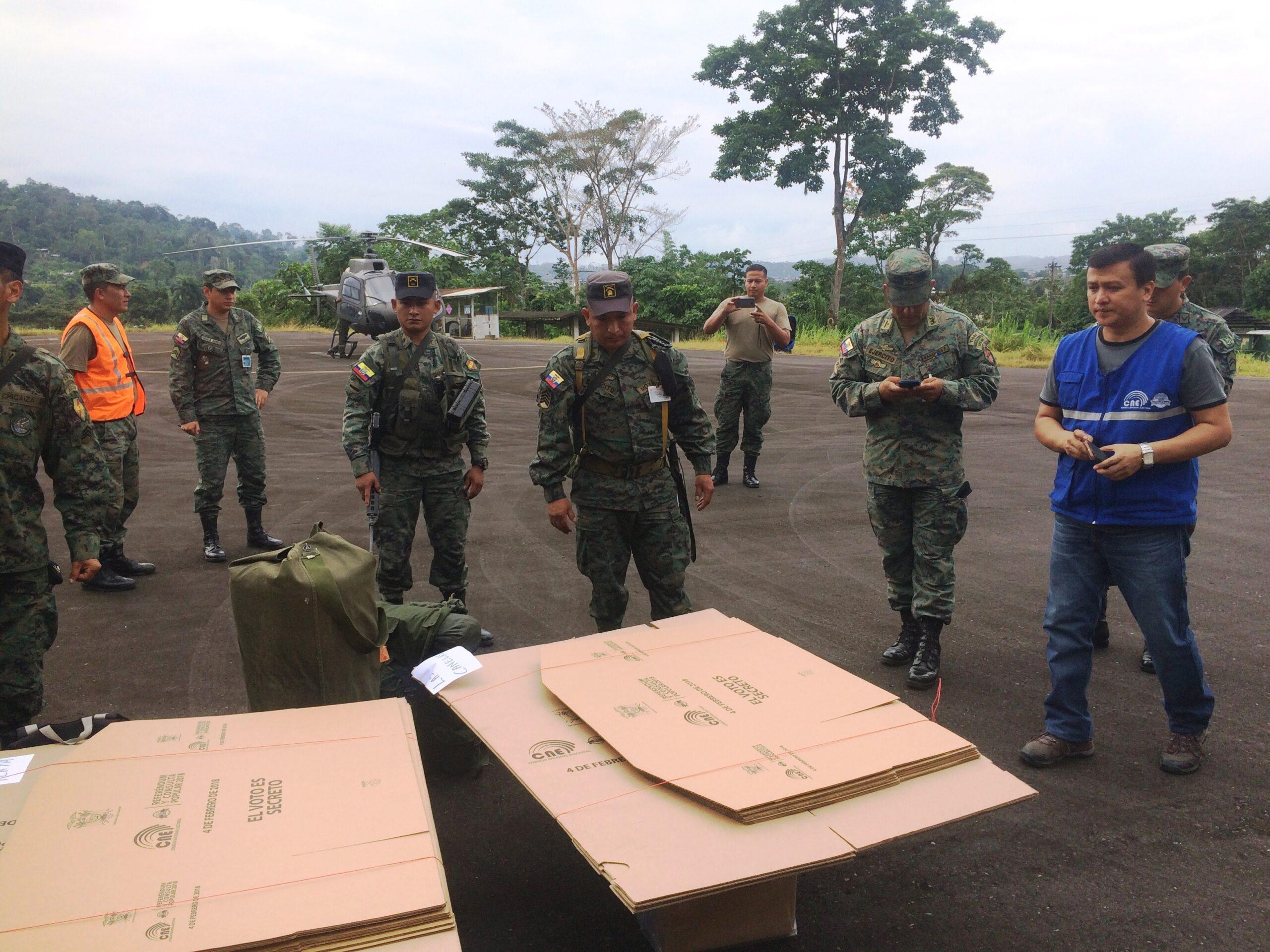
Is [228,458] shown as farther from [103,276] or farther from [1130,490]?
[1130,490]

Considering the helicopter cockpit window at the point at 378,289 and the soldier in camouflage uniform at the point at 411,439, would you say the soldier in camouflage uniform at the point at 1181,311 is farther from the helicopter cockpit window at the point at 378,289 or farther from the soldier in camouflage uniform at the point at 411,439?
the helicopter cockpit window at the point at 378,289

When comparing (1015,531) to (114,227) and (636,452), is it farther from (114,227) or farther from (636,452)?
(114,227)

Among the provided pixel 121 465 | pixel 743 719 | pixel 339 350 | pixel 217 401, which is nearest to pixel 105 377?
pixel 121 465

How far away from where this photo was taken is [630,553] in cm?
414

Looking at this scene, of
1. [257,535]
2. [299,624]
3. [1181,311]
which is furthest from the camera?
[257,535]

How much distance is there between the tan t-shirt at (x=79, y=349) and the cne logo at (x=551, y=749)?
16.7 feet

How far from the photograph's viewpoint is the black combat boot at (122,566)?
235 inches

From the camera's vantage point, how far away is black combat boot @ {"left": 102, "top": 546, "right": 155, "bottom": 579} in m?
5.96

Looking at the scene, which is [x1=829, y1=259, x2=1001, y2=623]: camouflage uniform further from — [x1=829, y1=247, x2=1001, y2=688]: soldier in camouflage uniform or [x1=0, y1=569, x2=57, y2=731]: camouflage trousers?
[x1=0, y1=569, x2=57, y2=731]: camouflage trousers

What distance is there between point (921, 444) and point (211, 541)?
499 centimetres

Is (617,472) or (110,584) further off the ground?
(617,472)

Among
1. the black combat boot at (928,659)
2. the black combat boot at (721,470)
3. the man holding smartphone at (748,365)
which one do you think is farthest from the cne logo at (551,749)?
the black combat boot at (721,470)

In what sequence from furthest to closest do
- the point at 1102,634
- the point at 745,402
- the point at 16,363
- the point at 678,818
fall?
the point at 745,402
the point at 1102,634
the point at 16,363
the point at 678,818

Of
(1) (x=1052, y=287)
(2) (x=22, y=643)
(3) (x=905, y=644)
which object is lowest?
(3) (x=905, y=644)
